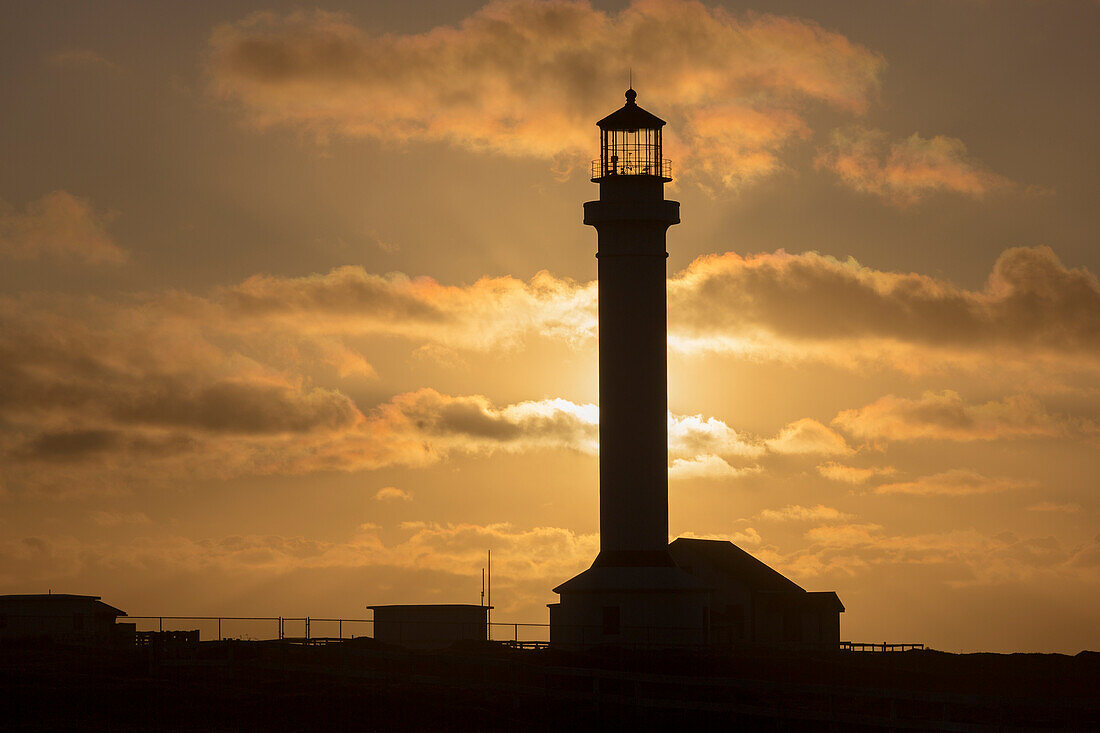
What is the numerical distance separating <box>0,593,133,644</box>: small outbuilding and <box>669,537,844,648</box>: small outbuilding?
90.5 ft

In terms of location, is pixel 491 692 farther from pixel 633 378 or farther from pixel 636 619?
pixel 633 378

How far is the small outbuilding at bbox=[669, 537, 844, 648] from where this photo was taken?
262ft

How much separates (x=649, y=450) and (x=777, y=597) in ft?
59.9

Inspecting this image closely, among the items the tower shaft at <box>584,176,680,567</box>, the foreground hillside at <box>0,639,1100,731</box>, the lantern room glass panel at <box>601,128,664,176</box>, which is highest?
the lantern room glass panel at <box>601,128,664,176</box>

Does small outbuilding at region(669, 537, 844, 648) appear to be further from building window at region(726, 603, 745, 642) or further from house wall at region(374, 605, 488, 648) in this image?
house wall at region(374, 605, 488, 648)

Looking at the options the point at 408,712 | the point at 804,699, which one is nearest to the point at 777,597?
the point at 804,699

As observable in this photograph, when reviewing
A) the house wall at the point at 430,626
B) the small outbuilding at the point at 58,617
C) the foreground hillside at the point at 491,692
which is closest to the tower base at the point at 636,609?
the foreground hillside at the point at 491,692

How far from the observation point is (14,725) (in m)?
48.3

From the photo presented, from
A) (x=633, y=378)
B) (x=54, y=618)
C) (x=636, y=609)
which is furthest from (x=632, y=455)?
(x=54, y=618)

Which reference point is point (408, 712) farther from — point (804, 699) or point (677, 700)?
point (804, 699)

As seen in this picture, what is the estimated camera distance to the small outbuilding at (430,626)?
75.7 meters

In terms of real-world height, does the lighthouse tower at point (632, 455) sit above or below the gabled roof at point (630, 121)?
below

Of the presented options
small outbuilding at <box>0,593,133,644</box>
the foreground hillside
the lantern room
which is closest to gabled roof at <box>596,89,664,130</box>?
the lantern room

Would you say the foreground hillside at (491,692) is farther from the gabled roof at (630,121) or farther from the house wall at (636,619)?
the gabled roof at (630,121)
